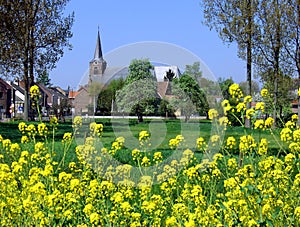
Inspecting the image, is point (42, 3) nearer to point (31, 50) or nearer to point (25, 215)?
point (31, 50)

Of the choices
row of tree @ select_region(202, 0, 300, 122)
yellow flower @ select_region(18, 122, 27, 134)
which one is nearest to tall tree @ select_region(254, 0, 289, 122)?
row of tree @ select_region(202, 0, 300, 122)

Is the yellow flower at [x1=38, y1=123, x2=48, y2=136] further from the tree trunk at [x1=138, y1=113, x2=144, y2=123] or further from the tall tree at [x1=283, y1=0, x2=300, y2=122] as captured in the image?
the tall tree at [x1=283, y1=0, x2=300, y2=122]

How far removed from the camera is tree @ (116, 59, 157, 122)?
841cm

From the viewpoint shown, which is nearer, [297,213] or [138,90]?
[297,213]

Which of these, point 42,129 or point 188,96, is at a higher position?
point 188,96

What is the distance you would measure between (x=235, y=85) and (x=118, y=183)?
4.48ft

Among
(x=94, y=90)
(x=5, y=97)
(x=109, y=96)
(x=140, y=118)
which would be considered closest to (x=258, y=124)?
(x=140, y=118)

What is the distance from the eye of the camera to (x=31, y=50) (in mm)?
25859

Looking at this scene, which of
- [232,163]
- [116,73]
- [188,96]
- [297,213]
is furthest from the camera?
[188,96]

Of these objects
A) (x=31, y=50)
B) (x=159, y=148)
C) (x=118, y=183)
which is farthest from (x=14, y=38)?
(x=118, y=183)

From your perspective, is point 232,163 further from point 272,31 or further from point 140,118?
point 272,31

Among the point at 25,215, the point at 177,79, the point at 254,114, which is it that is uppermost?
the point at 177,79

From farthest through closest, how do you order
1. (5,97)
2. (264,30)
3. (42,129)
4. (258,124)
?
(5,97) < (264,30) < (42,129) < (258,124)

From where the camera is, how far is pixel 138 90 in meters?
8.65
